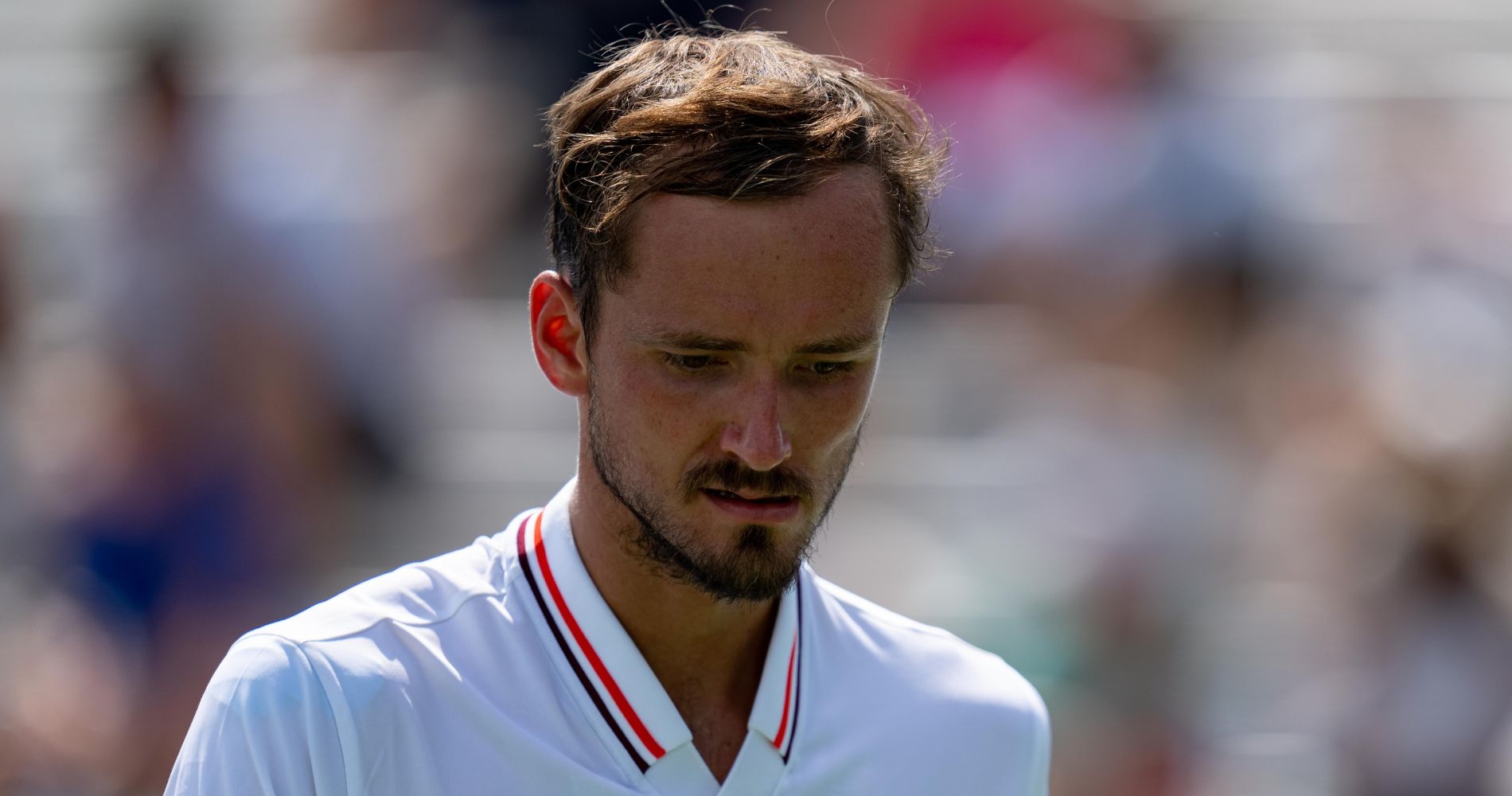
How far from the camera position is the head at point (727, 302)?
1723 millimetres

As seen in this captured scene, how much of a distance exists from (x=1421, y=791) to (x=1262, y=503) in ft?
2.69

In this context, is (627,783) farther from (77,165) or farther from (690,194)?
(77,165)

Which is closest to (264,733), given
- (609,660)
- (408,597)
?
(408,597)

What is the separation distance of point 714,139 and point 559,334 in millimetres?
318

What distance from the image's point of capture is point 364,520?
4.38 metres

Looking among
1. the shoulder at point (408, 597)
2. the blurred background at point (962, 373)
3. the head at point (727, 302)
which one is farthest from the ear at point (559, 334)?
the blurred background at point (962, 373)

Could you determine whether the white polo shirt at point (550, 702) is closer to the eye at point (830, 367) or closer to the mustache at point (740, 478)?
the mustache at point (740, 478)

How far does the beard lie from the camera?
1.76m

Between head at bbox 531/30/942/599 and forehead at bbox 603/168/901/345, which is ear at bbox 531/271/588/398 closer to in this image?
head at bbox 531/30/942/599

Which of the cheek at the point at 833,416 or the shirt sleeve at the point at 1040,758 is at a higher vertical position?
the cheek at the point at 833,416

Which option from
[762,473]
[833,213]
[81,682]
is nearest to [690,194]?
[833,213]

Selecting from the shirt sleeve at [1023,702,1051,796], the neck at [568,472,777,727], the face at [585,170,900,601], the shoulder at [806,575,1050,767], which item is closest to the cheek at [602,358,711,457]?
the face at [585,170,900,601]

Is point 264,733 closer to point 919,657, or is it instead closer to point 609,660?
point 609,660

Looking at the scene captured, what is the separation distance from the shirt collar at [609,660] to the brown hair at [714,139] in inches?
10.1
